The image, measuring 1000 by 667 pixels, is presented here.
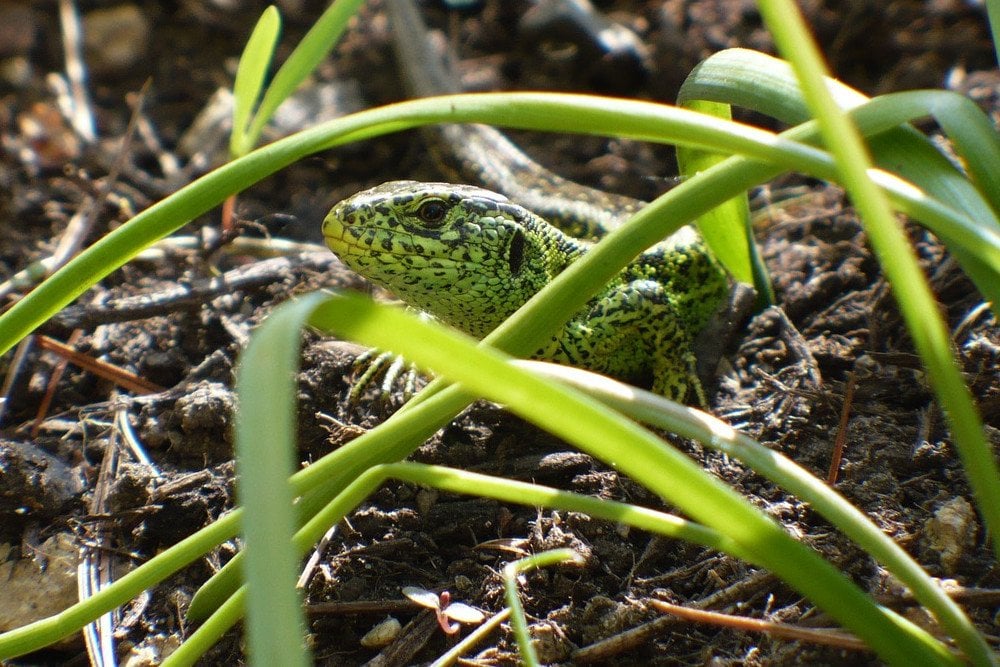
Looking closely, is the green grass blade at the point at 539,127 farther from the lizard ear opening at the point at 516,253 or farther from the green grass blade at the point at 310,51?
the lizard ear opening at the point at 516,253

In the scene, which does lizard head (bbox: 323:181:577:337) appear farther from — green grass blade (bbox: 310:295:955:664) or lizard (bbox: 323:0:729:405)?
green grass blade (bbox: 310:295:955:664)

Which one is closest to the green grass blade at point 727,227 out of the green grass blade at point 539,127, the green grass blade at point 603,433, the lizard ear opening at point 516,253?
the lizard ear opening at point 516,253

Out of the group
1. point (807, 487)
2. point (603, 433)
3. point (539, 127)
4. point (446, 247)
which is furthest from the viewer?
point (446, 247)

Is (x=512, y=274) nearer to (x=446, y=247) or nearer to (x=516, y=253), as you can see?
→ (x=516, y=253)

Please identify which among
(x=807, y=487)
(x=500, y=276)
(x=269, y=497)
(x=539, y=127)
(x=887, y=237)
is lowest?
(x=269, y=497)

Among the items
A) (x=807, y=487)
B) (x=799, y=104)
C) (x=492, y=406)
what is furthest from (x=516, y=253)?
(x=807, y=487)

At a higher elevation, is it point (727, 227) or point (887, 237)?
point (727, 227)

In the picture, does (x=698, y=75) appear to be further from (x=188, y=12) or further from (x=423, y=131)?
(x=188, y=12)

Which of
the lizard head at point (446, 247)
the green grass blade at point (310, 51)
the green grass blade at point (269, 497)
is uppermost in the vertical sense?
the lizard head at point (446, 247)

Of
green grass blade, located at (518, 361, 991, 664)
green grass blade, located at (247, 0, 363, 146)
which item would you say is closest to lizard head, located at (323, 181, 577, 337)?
green grass blade, located at (247, 0, 363, 146)
